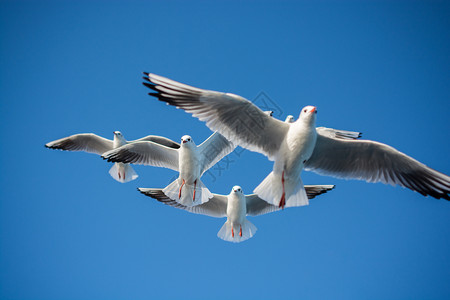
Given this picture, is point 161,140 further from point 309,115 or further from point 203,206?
point 309,115

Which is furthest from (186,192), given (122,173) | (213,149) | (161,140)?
(122,173)

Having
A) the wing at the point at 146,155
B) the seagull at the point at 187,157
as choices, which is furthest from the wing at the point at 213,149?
the wing at the point at 146,155

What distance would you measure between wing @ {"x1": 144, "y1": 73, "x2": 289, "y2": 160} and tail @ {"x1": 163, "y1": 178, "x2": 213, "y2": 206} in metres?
1.78

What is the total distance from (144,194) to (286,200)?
3570 millimetres

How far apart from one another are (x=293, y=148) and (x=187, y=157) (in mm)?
2332

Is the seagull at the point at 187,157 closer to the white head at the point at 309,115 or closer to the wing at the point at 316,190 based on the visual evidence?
the wing at the point at 316,190

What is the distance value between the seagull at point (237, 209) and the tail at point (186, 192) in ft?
1.85

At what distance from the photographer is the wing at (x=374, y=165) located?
506cm

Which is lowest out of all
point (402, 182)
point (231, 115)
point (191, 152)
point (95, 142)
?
point (402, 182)

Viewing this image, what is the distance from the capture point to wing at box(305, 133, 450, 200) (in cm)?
506

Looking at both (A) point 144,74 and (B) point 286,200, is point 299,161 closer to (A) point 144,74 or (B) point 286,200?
(B) point 286,200

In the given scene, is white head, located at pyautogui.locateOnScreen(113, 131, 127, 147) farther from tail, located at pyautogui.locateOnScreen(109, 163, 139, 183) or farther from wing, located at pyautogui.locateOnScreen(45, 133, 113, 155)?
tail, located at pyautogui.locateOnScreen(109, 163, 139, 183)

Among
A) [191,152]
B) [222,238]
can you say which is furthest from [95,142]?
[222,238]

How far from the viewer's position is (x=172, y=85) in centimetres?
477
